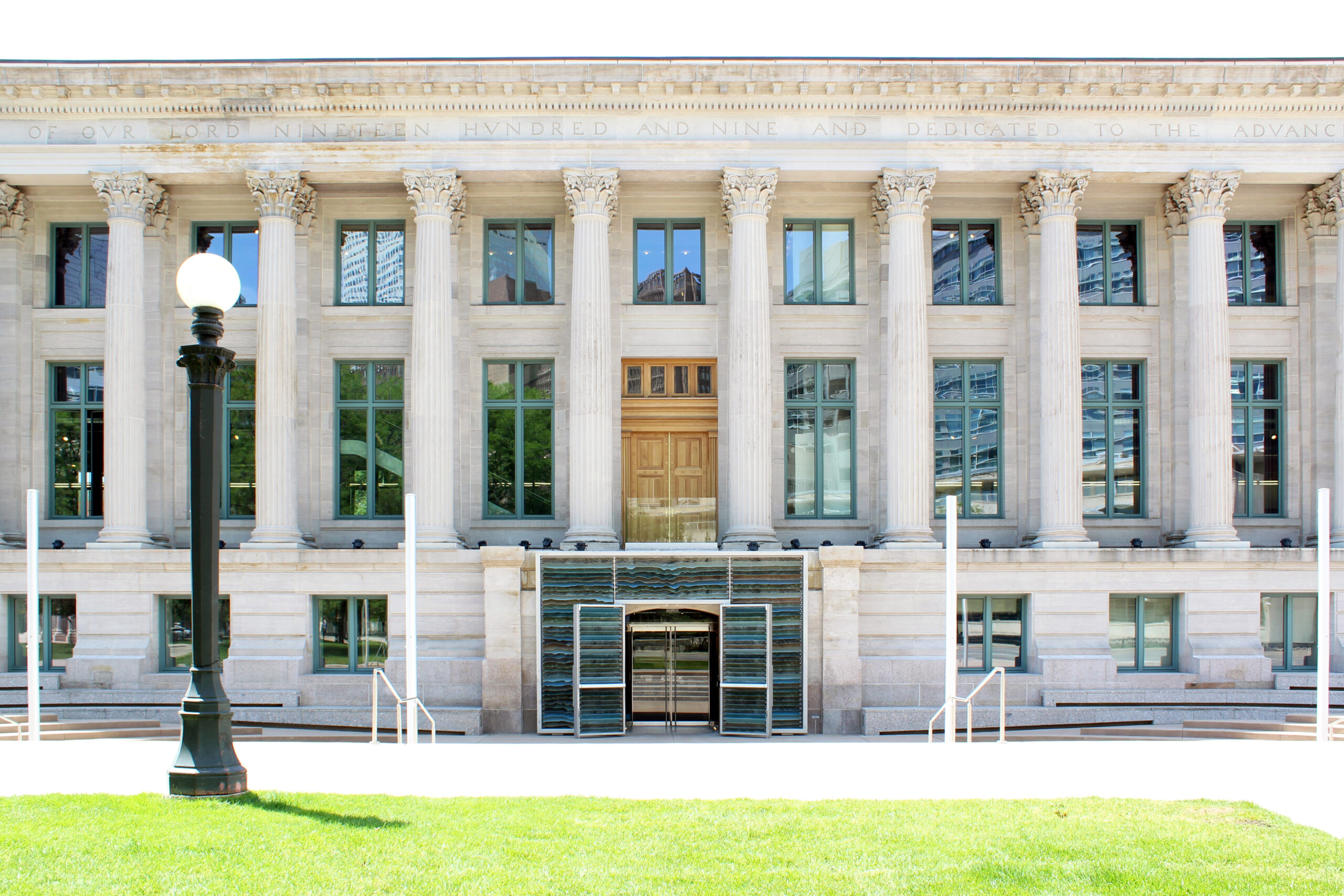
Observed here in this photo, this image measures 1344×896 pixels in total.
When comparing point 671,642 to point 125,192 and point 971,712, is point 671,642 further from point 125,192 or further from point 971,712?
point 125,192

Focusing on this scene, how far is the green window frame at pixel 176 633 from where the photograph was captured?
24109 mm

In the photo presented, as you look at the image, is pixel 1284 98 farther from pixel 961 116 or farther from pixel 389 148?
pixel 389 148

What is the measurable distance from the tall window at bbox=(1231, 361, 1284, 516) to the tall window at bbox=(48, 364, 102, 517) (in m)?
26.6

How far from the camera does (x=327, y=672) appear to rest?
78.0ft

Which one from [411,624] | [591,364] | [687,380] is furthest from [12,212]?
[411,624]

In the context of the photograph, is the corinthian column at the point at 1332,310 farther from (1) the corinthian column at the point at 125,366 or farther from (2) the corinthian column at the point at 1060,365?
(1) the corinthian column at the point at 125,366

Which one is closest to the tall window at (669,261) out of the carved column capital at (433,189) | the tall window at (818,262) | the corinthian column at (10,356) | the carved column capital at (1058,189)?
the tall window at (818,262)

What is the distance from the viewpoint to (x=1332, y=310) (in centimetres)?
2617

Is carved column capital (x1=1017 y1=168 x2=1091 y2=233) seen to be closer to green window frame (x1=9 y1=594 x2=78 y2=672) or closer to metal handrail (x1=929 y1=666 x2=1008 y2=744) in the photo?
metal handrail (x1=929 y1=666 x2=1008 y2=744)

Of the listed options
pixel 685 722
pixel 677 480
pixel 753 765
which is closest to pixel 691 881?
pixel 753 765

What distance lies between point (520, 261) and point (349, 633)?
9.34 meters

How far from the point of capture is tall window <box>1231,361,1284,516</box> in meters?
26.5

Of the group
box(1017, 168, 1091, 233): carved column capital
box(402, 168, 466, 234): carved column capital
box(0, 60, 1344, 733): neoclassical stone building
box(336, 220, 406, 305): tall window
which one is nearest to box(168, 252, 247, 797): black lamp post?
box(0, 60, 1344, 733): neoclassical stone building

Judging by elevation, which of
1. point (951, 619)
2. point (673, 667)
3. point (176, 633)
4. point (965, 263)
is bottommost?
point (673, 667)
